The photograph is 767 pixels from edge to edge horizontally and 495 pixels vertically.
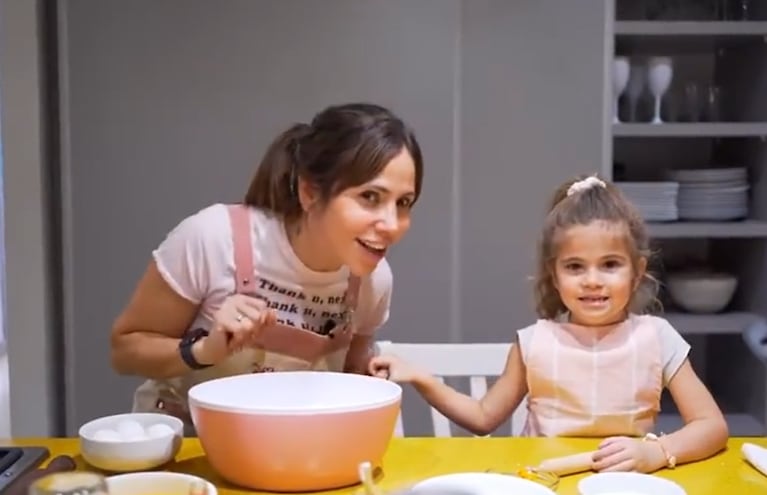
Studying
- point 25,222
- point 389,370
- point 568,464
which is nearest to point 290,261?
point 389,370

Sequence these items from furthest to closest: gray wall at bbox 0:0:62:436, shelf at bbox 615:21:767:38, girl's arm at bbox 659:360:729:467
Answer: shelf at bbox 615:21:767:38 < gray wall at bbox 0:0:62:436 < girl's arm at bbox 659:360:729:467

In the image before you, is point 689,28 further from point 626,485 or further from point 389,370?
point 626,485

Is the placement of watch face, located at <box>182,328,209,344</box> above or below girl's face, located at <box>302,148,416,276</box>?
below

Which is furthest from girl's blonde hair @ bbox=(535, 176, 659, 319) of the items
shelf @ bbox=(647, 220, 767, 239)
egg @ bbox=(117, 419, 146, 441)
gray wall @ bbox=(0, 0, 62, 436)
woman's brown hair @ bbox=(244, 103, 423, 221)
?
gray wall @ bbox=(0, 0, 62, 436)

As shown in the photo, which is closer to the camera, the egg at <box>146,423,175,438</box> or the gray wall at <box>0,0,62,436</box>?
the egg at <box>146,423,175,438</box>

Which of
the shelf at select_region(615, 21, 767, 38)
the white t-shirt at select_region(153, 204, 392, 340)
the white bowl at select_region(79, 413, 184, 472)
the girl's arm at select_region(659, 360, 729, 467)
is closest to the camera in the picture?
the white bowl at select_region(79, 413, 184, 472)

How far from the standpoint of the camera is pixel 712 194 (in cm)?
288

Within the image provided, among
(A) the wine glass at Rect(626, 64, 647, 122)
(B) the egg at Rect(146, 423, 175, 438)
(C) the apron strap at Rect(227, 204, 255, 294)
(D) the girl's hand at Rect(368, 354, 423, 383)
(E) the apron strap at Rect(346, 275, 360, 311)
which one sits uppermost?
(A) the wine glass at Rect(626, 64, 647, 122)

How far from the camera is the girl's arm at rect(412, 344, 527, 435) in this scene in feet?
4.97

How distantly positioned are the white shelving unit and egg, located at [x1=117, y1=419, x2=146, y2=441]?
182 centimetres

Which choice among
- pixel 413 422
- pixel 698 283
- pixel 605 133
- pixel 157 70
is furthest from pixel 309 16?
pixel 698 283

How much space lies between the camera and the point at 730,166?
3084 mm

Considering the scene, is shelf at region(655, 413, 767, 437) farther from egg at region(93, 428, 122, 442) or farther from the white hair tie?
egg at region(93, 428, 122, 442)

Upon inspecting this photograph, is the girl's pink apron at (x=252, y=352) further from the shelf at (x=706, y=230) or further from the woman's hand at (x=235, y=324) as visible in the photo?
the shelf at (x=706, y=230)
